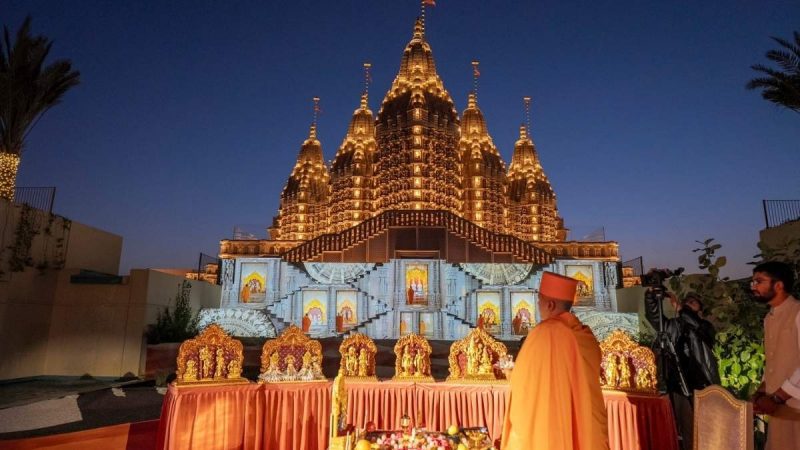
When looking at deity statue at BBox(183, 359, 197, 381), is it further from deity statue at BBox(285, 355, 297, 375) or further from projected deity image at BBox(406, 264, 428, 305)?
projected deity image at BBox(406, 264, 428, 305)

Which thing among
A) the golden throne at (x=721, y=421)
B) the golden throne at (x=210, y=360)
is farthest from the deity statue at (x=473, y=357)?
the golden throne at (x=210, y=360)

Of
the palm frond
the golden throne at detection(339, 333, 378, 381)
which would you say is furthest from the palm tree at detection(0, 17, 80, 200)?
the golden throne at detection(339, 333, 378, 381)

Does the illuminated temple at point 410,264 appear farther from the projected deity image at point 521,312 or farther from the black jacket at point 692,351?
the black jacket at point 692,351

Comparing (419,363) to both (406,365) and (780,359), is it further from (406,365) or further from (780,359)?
(780,359)

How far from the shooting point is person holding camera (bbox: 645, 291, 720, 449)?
16.6 feet

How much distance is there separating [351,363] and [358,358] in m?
0.11

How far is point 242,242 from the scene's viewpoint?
Result: 27062 mm

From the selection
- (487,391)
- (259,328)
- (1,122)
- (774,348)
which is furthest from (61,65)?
(774,348)

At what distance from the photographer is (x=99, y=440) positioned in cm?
607

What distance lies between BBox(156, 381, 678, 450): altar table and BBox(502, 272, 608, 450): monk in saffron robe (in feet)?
7.08

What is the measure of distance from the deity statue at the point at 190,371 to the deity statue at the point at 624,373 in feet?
15.7

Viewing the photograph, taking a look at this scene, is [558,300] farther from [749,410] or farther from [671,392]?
A: [671,392]

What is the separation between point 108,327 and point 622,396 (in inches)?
539

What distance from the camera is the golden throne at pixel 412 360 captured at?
5.91 meters
